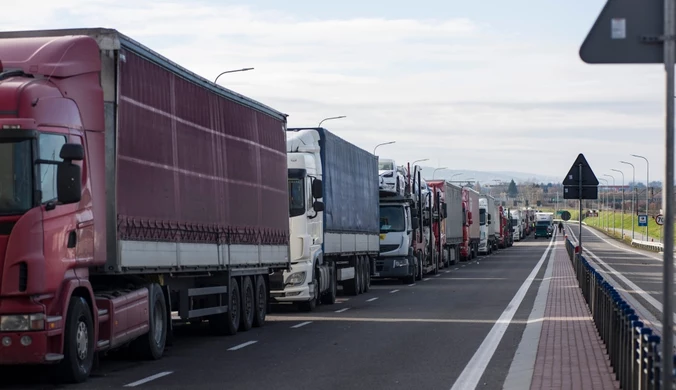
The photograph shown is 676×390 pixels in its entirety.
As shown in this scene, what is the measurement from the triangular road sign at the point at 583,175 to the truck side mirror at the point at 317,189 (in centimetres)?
793

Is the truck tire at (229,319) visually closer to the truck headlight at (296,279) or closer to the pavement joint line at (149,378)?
the truck headlight at (296,279)

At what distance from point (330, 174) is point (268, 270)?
6.33m

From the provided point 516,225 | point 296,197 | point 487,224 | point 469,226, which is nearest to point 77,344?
point 296,197

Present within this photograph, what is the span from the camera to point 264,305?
22.3m

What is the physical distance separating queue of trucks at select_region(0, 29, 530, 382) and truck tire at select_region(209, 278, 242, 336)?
0.10ft

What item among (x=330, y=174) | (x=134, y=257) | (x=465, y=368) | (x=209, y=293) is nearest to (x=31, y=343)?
(x=134, y=257)

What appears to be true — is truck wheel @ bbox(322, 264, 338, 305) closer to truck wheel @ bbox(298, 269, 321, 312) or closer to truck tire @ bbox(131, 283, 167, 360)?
truck wheel @ bbox(298, 269, 321, 312)

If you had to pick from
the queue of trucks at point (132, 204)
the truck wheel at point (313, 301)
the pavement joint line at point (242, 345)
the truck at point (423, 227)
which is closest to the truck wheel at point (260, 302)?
the queue of trucks at point (132, 204)

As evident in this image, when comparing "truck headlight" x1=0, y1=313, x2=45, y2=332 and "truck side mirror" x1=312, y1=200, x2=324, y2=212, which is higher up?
"truck side mirror" x1=312, y1=200, x2=324, y2=212

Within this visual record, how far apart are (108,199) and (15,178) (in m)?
2.10

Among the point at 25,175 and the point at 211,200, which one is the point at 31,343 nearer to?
the point at 25,175

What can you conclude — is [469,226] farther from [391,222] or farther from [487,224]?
[391,222]

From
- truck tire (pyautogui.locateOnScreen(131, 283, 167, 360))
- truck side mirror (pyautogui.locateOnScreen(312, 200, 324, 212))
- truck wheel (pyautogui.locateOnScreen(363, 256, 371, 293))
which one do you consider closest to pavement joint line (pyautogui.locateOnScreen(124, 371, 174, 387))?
truck tire (pyautogui.locateOnScreen(131, 283, 167, 360))

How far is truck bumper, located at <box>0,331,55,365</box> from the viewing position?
12.0 m
